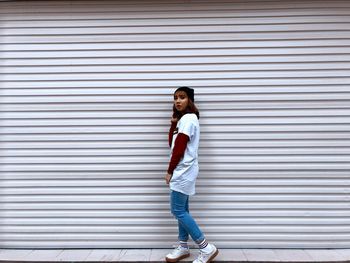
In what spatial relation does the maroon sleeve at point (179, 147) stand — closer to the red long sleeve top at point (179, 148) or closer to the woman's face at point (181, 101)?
the red long sleeve top at point (179, 148)

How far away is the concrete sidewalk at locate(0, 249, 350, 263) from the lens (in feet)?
10.9

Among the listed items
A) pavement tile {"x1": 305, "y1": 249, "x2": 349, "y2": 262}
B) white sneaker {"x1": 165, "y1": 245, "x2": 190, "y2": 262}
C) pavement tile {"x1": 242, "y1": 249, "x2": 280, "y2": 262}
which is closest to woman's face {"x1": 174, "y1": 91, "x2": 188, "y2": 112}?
white sneaker {"x1": 165, "y1": 245, "x2": 190, "y2": 262}

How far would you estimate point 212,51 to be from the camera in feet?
11.8

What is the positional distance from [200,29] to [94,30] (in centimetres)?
125

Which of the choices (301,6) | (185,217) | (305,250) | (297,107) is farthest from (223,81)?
(305,250)

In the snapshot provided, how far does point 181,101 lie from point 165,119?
46 centimetres

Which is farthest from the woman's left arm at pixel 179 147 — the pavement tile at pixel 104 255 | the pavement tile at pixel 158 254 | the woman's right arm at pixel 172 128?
the pavement tile at pixel 104 255

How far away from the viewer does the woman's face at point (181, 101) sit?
3.24 meters

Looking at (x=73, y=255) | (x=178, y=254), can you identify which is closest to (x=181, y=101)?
(x=178, y=254)

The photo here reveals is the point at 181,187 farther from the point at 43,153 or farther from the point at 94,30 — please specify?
the point at 94,30

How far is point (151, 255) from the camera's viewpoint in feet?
11.3

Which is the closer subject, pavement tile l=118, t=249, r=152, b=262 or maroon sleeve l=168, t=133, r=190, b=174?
maroon sleeve l=168, t=133, r=190, b=174

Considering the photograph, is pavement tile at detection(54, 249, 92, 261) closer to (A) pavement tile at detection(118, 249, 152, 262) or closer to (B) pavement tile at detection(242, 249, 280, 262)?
(A) pavement tile at detection(118, 249, 152, 262)

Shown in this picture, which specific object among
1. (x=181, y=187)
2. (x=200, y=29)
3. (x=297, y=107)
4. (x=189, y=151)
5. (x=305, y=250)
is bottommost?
(x=305, y=250)
